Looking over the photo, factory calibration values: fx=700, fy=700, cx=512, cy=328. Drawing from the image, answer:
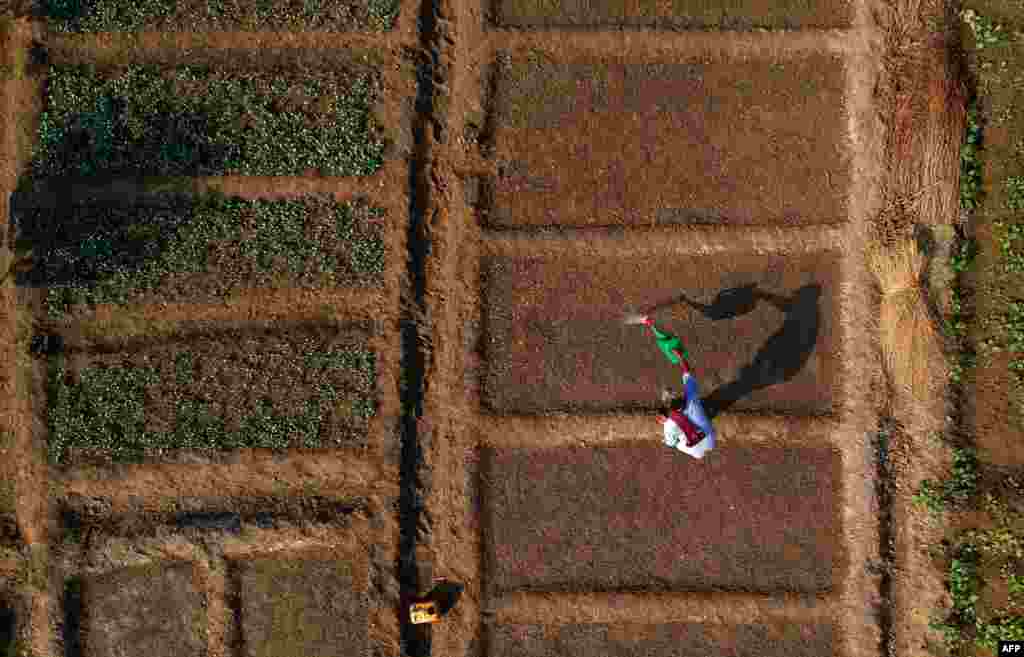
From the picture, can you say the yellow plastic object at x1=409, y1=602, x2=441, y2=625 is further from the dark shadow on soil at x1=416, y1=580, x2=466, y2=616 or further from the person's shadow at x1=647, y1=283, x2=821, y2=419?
the person's shadow at x1=647, y1=283, x2=821, y2=419

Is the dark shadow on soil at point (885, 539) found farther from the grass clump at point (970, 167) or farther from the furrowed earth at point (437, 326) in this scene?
the grass clump at point (970, 167)

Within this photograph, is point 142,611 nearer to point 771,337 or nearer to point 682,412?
point 682,412

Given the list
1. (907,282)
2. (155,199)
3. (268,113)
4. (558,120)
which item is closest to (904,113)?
(907,282)

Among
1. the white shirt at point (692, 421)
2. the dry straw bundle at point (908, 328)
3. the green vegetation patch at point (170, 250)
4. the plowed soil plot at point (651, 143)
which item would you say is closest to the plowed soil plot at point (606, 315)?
the white shirt at point (692, 421)

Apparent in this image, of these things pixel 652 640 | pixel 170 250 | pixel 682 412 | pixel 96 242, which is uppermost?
pixel 96 242

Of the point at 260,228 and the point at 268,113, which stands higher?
the point at 268,113

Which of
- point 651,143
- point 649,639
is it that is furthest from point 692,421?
point 651,143

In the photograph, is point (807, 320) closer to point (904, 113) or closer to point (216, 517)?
point (904, 113)
